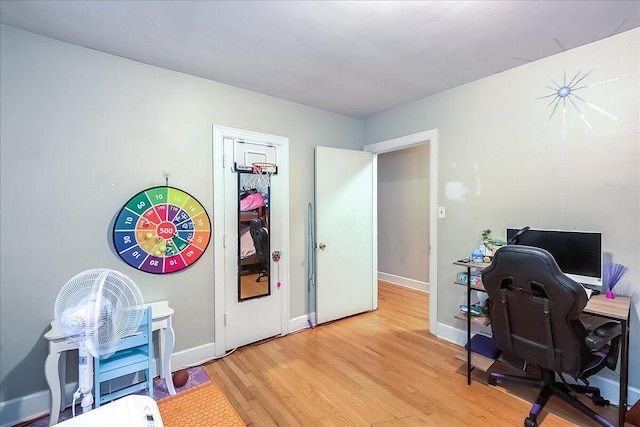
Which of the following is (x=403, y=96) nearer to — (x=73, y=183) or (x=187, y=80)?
(x=187, y=80)

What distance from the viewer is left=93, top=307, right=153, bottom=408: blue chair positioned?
5.62ft

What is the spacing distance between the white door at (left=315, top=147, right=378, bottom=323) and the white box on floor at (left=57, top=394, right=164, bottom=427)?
88.8 inches

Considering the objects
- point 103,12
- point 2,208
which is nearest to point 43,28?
point 103,12

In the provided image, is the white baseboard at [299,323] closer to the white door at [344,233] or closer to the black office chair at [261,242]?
the white door at [344,233]

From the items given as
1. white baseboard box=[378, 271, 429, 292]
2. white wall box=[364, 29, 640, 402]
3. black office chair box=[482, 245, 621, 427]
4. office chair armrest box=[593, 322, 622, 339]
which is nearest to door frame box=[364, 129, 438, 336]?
white wall box=[364, 29, 640, 402]

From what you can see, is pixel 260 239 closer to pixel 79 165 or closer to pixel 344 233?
pixel 344 233

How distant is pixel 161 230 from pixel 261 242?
897 millimetres

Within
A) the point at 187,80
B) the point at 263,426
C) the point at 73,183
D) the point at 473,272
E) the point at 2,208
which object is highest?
the point at 187,80

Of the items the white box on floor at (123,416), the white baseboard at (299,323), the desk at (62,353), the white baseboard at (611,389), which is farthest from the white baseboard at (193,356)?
the white baseboard at (611,389)

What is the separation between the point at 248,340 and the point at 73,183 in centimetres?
192

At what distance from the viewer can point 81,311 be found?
52.4 inches

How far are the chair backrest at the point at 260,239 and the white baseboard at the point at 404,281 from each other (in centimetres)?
269

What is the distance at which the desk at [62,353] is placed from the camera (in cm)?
168

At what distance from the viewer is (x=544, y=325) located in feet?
5.36
